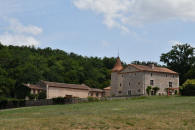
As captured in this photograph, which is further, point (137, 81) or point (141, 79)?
point (137, 81)

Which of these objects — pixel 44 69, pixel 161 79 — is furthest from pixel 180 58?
pixel 44 69

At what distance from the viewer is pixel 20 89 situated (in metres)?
84.8

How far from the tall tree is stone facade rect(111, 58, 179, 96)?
59.6 ft

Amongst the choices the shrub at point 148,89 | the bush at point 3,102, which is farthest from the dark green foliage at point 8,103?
the shrub at point 148,89

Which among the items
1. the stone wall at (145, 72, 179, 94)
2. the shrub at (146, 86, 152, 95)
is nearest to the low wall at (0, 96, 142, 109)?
the shrub at (146, 86, 152, 95)

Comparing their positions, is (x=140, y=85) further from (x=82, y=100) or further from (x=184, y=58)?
(x=184, y=58)

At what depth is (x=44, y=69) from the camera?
112m

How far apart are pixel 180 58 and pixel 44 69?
1669 inches

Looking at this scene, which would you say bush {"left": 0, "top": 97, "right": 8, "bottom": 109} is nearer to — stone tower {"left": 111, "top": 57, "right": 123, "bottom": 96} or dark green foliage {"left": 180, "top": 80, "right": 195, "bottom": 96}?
stone tower {"left": 111, "top": 57, "right": 123, "bottom": 96}

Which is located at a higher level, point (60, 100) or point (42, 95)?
point (60, 100)

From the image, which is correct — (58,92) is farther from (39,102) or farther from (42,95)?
(39,102)

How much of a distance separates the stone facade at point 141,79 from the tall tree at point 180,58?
1816cm

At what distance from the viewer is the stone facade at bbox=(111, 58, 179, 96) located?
78000 mm

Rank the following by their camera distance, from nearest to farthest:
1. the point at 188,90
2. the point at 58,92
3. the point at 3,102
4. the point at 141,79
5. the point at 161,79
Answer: the point at 188,90
the point at 3,102
the point at 141,79
the point at 161,79
the point at 58,92
